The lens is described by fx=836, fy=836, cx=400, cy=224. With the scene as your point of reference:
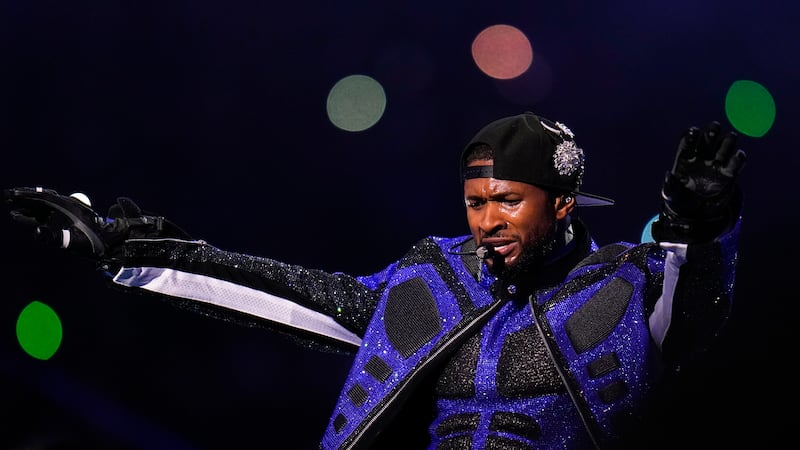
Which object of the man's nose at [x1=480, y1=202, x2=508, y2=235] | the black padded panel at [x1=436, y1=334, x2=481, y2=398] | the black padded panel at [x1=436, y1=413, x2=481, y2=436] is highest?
the man's nose at [x1=480, y1=202, x2=508, y2=235]

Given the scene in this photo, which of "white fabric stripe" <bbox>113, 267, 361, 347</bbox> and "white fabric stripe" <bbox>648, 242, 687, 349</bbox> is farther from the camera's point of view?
"white fabric stripe" <bbox>113, 267, 361, 347</bbox>

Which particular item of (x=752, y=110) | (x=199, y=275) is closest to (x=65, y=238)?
(x=199, y=275)

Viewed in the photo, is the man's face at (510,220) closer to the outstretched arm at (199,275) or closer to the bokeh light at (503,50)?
the outstretched arm at (199,275)

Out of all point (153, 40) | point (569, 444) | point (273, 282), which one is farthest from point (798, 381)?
point (153, 40)

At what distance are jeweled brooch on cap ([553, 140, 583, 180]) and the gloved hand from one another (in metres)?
1.06

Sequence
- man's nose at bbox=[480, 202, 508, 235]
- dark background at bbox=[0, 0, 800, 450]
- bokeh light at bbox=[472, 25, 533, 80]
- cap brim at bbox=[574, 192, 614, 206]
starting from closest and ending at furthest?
man's nose at bbox=[480, 202, 508, 235]
cap brim at bbox=[574, 192, 614, 206]
dark background at bbox=[0, 0, 800, 450]
bokeh light at bbox=[472, 25, 533, 80]

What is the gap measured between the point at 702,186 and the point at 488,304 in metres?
0.69

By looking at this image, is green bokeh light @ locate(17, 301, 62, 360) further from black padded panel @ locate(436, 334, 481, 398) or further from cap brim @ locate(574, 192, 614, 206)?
cap brim @ locate(574, 192, 614, 206)

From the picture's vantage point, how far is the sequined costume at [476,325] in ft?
6.27

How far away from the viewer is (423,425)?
2.20 meters

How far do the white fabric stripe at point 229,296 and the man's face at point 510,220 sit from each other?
496 mm

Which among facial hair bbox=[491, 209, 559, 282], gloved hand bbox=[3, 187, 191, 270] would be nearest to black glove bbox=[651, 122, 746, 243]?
facial hair bbox=[491, 209, 559, 282]

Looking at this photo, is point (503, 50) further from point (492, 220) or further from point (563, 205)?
point (492, 220)

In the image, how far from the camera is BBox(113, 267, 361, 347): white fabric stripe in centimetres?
211
